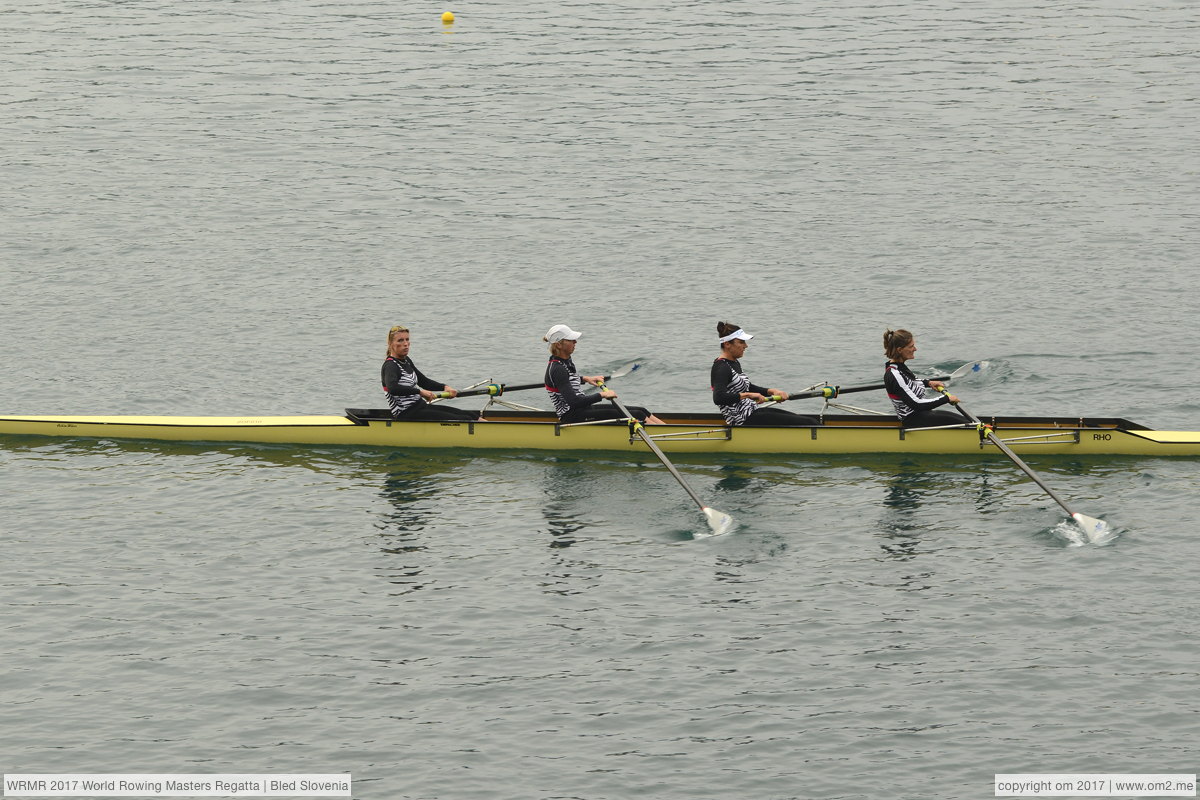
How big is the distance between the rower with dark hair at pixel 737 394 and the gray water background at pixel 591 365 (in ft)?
2.20

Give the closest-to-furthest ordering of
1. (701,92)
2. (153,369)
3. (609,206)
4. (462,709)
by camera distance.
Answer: (462,709)
(153,369)
(609,206)
(701,92)

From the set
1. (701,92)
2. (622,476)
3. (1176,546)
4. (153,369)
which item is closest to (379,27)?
(701,92)

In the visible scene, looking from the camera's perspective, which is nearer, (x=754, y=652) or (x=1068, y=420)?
(x=754, y=652)

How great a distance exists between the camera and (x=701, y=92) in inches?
1853

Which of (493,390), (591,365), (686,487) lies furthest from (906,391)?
(591,365)

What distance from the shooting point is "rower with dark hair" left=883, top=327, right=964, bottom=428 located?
21.6 metres

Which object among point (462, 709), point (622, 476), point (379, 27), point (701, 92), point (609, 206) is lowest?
point (462, 709)

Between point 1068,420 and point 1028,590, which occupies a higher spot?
point 1068,420

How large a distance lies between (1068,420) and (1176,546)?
133 inches

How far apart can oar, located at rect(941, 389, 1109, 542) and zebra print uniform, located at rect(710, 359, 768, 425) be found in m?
2.75

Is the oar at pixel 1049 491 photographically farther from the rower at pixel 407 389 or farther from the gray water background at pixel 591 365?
the rower at pixel 407 389

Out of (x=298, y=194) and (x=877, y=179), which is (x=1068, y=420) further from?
(x=298, y=194)

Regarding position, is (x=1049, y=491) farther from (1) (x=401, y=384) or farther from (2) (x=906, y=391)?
(1) (x=401, y=384)

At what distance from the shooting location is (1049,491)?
64.7 feet
